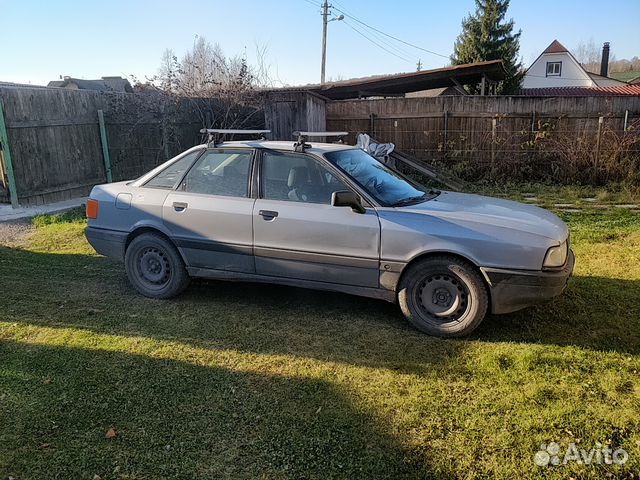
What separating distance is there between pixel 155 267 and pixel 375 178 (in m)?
2.49

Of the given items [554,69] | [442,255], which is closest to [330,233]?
[442,255]

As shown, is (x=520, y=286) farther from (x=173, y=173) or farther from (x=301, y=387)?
(x=173, y=173)

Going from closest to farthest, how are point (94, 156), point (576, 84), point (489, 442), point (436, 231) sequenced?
point (489, 442)
point (436, 231)
point (94, 156)
point (576, 84)

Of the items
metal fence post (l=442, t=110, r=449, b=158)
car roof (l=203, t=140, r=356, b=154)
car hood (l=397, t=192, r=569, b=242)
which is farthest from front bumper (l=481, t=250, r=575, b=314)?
metal fence post (l=442, t=110, r=449, b=158)

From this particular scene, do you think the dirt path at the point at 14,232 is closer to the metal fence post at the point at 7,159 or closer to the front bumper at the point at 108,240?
the metal fence post at the point at 7,159

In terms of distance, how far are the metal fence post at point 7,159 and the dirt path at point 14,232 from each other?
1.06m

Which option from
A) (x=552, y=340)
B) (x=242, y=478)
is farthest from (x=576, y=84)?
(x=242, y=478)

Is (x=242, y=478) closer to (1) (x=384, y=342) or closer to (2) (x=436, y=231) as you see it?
(1) (x=384, y=342)

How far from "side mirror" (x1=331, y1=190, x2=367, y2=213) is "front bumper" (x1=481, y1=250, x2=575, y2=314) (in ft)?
3.80

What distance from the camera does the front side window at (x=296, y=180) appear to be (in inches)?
177

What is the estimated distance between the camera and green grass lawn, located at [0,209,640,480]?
2691 mm

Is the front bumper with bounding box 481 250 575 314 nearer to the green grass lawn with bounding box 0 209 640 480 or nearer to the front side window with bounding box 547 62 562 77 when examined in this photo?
the green grass lawn with bounding box 0 209 640 480

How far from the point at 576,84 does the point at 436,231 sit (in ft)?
128

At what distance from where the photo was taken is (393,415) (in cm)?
305
